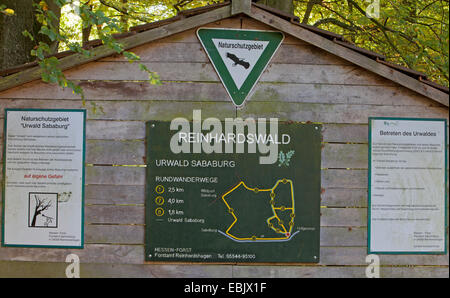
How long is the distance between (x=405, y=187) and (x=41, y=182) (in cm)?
346

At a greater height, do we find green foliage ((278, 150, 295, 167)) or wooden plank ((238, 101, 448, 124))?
wooden plank ((238, 101, 448, 124))

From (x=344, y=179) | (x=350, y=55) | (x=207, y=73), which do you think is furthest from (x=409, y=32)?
(x=207, y=73)

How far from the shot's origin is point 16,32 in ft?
20.4

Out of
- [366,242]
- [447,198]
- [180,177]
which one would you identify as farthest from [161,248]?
[447,198]

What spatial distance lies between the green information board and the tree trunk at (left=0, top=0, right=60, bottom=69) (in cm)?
233

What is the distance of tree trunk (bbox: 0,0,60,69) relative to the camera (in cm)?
612

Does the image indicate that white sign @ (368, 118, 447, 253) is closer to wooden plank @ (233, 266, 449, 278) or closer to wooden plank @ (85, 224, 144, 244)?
wooden plank @ (233, 266, 449, 278)

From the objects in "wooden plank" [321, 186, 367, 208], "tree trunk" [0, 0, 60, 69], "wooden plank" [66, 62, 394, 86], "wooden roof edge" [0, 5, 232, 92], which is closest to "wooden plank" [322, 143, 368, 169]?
"wooden plank" [321, 186, 367, 208]

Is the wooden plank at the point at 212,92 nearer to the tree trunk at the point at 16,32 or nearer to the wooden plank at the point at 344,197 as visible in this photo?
the wooden plank at the point at 344,197

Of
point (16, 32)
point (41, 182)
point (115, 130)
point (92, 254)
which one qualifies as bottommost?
point (92, 254)

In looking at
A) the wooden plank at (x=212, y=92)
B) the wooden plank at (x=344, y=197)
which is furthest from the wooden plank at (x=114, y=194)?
the wooden plank at (x=344, y=197)

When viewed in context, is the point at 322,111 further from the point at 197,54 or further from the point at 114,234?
the point at 114,234

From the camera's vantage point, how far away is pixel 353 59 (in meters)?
5.00

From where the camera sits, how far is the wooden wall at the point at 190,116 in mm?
4992
